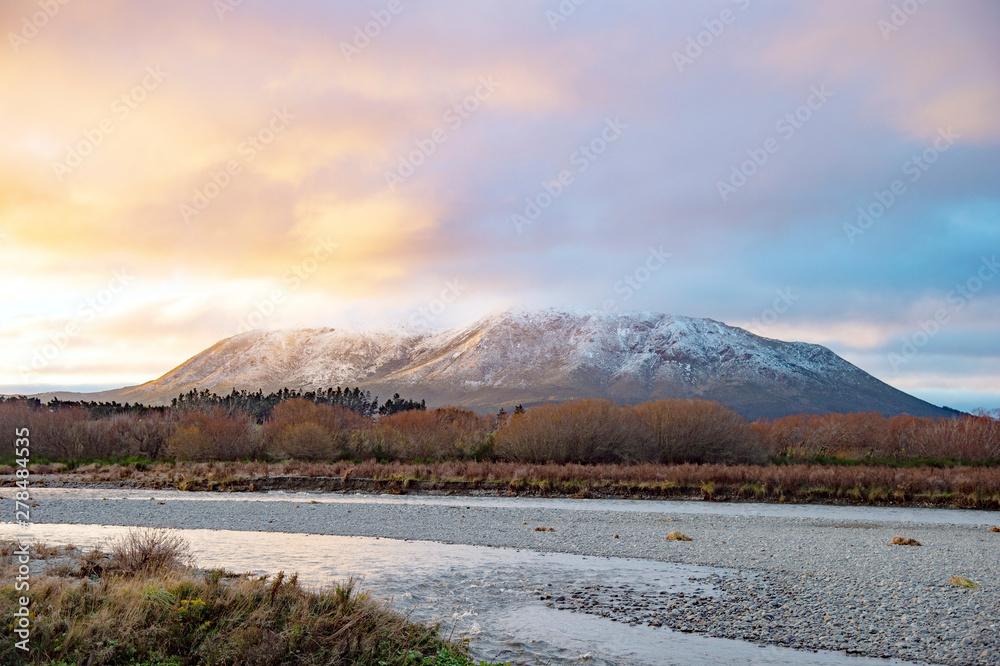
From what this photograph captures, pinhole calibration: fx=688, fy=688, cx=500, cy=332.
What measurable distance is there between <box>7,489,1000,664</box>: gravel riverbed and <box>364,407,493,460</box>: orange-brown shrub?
20.4 meters

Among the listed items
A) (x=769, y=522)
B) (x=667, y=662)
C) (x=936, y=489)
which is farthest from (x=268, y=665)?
(x=936, y=489)

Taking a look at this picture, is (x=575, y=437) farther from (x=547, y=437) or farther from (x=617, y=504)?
(x=617, y=504)

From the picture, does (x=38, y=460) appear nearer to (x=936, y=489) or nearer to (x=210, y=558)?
(x=210, y=558)

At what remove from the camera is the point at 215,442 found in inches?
2511

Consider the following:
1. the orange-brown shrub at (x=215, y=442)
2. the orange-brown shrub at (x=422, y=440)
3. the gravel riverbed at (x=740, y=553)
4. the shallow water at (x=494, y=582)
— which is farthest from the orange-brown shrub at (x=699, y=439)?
the shallow water at (x=494, y=582)

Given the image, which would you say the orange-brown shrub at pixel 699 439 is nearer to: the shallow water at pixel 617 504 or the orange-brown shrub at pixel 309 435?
the shallow water at pixel 617 504

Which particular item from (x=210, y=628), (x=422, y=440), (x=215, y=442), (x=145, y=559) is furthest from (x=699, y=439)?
(x=210, y=628)

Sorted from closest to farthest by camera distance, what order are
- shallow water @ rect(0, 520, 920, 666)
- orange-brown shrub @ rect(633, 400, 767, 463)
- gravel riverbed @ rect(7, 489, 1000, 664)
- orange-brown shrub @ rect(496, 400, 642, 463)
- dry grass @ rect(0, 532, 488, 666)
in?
dry grass @ rect(0, 532, 488, 666) < shallow water @ rect(0, 520, 920, 666) < gravel riverbed @ rect(7, 489, 1000, 664) < orange-brown shrub @ rect(496, 400, 642, 463) < orange-brown shrub @ rect(633, 400, 767, 463)

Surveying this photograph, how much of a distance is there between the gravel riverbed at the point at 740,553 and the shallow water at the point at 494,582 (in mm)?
666

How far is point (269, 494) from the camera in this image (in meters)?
41.2

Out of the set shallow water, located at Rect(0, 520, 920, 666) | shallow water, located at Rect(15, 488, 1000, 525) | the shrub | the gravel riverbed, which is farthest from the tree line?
the shrub

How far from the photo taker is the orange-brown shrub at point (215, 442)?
6288cm

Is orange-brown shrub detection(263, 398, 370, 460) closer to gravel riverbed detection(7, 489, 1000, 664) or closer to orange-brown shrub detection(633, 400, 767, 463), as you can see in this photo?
gravel riverbed detection(7, 489, 1000, 664)

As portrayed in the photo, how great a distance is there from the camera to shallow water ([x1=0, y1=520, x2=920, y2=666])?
430 inches
